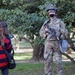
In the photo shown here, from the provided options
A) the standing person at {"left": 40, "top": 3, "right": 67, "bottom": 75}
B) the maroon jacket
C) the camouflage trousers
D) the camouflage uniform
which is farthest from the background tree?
the maroon jacket

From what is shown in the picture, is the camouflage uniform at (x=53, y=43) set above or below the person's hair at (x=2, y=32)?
below

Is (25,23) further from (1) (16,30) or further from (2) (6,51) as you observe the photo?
(2) (6,51)

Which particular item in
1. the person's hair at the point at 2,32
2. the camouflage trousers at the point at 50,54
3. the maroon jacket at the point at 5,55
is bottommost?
the camouflage trousers at the point at 50,54

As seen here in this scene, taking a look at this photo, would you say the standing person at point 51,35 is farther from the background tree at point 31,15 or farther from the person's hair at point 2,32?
the person's hair at point 2,32

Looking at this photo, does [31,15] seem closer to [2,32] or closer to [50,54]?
[50,54]

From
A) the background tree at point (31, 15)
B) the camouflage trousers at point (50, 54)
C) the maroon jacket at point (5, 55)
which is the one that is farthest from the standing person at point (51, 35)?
the maroon jacket at point (5, 55)

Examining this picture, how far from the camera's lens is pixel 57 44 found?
7070 millimetres

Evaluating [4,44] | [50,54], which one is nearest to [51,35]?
[50,54]

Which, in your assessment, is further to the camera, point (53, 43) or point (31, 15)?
point (31, 15)

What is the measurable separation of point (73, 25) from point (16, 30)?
5.74 ft

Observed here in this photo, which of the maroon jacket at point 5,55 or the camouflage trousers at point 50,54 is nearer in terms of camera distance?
the maroon jacket at point 5,55


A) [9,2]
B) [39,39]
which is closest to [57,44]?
[39,39]

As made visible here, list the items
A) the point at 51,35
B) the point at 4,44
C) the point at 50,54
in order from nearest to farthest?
the point at 4,44 < the point at 51,35 < the point at 50,54

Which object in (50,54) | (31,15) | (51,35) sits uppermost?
(31,15)
